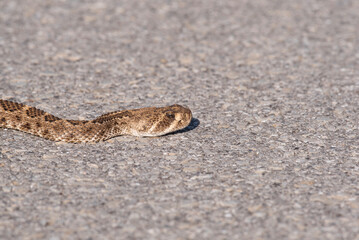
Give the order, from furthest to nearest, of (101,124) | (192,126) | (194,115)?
(194,115), (192,126), (101,124)

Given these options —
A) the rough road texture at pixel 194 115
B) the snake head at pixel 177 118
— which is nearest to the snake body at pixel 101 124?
the snake head at pixel 177 118

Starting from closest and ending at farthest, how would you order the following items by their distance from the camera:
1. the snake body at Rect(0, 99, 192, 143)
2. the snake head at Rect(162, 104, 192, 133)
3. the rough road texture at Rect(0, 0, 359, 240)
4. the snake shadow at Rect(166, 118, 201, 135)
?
the rough road texture at Rect(0, 0, 359, 240) < the snake body at Rect(0, 99, 192, 143) < the snake head at Rect(162, 104, 192, 133) < the snake shadow at Rect(166, 118, 201, 135)

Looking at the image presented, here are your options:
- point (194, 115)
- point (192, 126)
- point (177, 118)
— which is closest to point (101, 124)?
point (177, 118)

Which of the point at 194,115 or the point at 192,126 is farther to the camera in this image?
the point at 194,115

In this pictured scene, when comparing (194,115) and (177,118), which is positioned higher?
(177,118)

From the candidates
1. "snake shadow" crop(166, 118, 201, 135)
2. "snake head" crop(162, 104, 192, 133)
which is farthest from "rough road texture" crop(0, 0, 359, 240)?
"snake head" crop(162, 104, 192, 133)

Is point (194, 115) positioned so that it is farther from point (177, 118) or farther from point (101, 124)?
point (101, 124)

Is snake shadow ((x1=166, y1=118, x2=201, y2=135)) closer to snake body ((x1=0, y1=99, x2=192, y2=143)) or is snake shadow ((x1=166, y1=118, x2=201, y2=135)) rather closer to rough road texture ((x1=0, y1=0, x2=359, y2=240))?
rough road texture ((x1=0, y1=0, x2=359, y2=240))

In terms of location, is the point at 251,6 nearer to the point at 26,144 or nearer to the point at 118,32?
the point at 118,32

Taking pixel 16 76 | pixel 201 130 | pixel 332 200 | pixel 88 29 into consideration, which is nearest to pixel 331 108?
pixel 201 130
